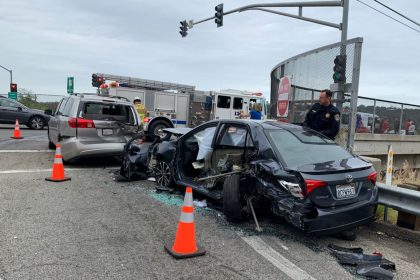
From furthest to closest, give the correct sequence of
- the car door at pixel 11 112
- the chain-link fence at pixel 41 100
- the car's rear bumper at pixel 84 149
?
1. the chain-link fence at pixel 41 100
2. the car door at pixel 11 112
3. the car's rear bumper at pixel 84 149

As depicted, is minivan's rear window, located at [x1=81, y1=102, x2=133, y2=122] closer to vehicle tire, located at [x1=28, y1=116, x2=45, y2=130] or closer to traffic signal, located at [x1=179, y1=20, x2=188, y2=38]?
vehicle tire, located at [x1=28, y1=116, x2=45, y2=130]

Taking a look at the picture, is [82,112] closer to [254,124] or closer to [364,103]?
[254,124]

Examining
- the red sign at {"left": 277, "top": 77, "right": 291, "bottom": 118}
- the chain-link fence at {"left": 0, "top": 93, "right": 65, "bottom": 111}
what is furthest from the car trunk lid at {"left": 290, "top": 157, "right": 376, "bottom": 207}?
the chain-link fence at {"left": 0, "top": 93, "right": 65, "bottom": 111}

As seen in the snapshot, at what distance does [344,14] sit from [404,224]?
8924 millimetres

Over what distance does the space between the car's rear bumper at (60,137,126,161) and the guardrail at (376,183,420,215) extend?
5758mm

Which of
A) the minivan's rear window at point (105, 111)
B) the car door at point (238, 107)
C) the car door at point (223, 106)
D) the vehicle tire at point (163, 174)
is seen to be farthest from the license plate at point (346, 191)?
the car door at point (238, 107)

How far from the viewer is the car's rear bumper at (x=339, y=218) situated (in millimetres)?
4180

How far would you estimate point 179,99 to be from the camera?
18016 mm

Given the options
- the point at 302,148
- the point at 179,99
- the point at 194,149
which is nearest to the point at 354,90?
the point at 302,148

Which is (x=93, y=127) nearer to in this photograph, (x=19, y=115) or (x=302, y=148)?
(x=302, y=148)

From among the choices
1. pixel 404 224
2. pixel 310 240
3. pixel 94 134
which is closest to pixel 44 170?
pixel 94 134

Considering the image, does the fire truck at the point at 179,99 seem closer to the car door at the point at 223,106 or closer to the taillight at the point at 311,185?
the car door at the point at 223,106

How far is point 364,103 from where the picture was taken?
1248cm

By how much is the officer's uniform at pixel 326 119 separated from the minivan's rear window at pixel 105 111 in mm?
4526
